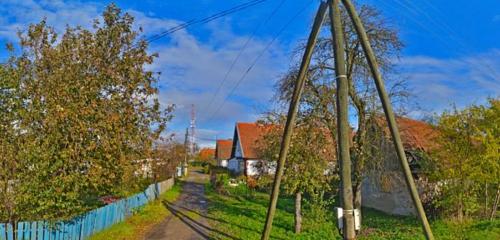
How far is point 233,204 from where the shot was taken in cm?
2503

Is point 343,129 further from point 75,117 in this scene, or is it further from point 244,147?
point 244,147

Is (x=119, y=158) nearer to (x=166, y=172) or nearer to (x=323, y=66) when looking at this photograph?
(x=323, y=66)

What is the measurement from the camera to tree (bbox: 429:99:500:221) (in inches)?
575

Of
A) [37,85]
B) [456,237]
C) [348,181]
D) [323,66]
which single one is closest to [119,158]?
[37,85]

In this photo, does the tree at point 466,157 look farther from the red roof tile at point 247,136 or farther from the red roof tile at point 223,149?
the red roof tile at point 223,149

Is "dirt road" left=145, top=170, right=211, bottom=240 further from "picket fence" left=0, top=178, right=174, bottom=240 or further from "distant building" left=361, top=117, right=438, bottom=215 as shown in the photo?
"distant building" left=361, top=117, right=438, bottom=215

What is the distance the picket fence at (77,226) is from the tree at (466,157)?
1201cm

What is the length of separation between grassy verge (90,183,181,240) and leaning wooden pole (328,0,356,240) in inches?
380

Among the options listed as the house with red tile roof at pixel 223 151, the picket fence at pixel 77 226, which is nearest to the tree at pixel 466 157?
the picket fence at pixel 77 226

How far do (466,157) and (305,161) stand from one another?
5621mm

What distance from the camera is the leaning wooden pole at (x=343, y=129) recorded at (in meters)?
6.43

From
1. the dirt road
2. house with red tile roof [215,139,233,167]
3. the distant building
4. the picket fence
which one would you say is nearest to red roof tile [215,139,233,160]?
house with red tile roof [215,139,233,167]

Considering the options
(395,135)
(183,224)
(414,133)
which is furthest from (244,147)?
(395,135)

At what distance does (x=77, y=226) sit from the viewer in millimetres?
12203
